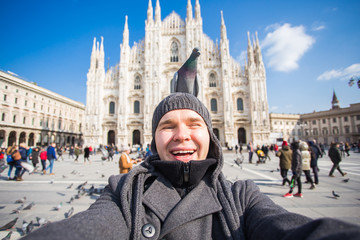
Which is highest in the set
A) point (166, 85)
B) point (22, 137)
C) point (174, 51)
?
point (174, 51)

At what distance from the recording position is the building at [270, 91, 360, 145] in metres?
31.2

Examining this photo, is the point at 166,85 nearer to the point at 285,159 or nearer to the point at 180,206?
the point at 285,159

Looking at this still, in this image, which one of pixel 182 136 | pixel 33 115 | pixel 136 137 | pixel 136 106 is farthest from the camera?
pixel 33 115

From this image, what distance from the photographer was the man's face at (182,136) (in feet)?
3.47

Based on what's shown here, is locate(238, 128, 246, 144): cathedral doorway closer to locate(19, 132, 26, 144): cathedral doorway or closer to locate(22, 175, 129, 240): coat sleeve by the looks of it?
locate(22, 175, 129, 240): coat sleeve

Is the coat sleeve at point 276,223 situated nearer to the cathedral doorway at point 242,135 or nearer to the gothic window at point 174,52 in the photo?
the cathedral doorway at point 242,135

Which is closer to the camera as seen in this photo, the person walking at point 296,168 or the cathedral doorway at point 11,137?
the person walking at point 296,168

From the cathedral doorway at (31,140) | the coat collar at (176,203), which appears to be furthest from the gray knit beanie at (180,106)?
the cathedral doorway at (31,140)

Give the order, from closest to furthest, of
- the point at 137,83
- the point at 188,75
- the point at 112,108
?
the point at 188,75 → the point at 112,108 → the point at 137,83

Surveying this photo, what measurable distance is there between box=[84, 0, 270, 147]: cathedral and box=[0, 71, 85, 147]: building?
9567 mm

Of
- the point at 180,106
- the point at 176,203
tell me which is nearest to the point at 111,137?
the point at 180,106

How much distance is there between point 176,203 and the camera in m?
0.88

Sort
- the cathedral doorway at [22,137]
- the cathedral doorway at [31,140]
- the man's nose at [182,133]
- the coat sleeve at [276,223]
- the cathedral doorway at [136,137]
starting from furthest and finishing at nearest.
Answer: the cathedral doorway at [31,140] < the cathedral doorway at [22,137] < the cathedral doorway at [136,137] < the man's nose at [182,133] < the coat sleeve at [276,223]

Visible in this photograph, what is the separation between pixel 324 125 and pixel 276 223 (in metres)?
45.5
